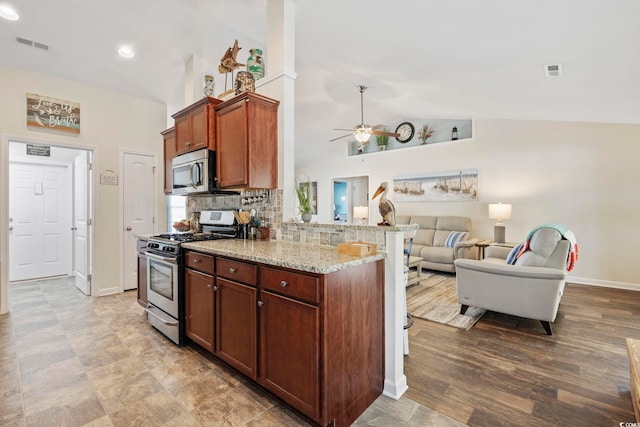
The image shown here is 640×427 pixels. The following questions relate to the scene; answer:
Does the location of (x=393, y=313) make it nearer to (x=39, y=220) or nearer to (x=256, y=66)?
(x=256, y=66)

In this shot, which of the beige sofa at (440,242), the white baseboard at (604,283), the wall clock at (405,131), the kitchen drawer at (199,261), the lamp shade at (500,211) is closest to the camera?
the kitchen drawer at (199,261)

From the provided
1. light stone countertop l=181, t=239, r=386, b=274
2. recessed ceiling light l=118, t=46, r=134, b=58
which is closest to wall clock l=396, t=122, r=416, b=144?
recessed ceiling light l=118, t=46, r=134, b=58

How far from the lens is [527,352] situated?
245 cm

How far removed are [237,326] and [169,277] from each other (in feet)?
3.28

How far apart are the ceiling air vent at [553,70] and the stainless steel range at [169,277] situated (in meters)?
3.13

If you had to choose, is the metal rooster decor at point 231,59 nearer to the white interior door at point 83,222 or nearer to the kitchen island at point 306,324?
the kitchen island at point 306,324

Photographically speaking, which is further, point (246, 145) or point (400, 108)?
point (400, 108)

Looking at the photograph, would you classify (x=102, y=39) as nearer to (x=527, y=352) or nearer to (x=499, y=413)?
(x=499, y=413)

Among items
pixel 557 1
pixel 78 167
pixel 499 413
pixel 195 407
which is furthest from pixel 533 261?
pixel 78 167

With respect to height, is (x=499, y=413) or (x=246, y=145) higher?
(x=246, y=145)

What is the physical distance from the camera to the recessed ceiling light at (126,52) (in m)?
3.33

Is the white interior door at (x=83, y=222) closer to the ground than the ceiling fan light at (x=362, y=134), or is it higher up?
closer to the ground

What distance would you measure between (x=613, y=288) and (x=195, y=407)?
557cm

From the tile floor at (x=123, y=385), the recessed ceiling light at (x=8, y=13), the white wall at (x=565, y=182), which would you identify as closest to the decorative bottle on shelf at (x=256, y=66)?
the recessed ceiling light at (x=8, y=13)
